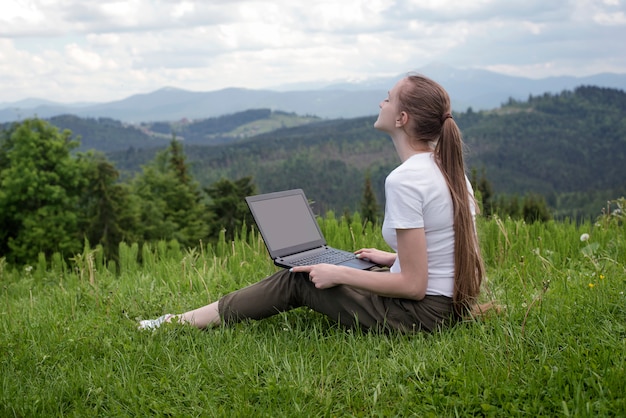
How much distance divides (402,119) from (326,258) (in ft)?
3.42

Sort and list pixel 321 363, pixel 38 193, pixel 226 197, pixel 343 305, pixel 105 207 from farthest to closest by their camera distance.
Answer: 1. pixel 226 197
2. pixel 105 207
3. pixel 38 193
4. pixel 343 305
5. pixel 321 363

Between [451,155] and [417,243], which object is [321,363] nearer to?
[417,243]

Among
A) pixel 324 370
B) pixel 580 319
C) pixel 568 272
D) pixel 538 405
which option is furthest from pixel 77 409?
pixel 568 272

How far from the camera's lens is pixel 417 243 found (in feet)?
10.7

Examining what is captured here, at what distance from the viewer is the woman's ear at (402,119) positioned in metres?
3.47

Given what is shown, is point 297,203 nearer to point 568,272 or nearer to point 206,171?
point 568,272

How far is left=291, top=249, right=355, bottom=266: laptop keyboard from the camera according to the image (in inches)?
152

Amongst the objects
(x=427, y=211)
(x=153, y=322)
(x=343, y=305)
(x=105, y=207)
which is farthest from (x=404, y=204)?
(x=105, y=207)

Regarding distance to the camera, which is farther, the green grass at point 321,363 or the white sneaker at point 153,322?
the white sneaker at point 153,322

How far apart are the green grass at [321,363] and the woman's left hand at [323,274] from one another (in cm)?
35

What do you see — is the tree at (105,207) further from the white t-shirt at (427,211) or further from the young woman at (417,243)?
the white t-shirt at (427,211)

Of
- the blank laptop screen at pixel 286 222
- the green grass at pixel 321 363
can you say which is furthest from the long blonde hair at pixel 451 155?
the blank laptop screen at pixel 286 222

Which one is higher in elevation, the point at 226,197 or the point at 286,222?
the point at 286,222

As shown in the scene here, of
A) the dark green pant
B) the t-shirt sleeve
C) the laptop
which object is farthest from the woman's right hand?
the t-shirt sleeve
